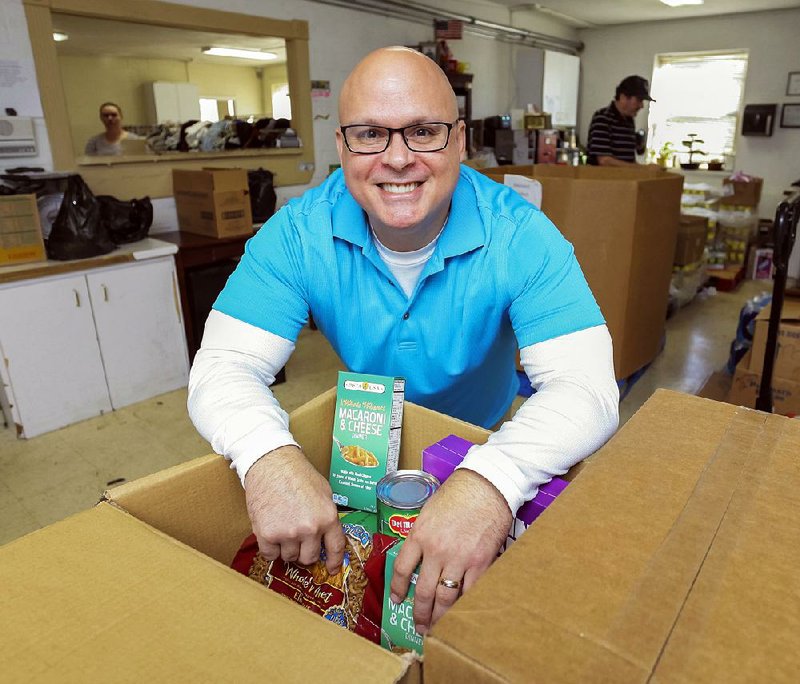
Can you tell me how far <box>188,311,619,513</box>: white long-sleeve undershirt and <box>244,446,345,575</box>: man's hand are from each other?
3 cm

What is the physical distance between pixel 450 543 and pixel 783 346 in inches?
91.1

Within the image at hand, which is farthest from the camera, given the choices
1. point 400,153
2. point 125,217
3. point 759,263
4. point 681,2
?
point 681,2

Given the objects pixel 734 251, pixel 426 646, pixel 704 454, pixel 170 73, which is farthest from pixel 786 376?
pixel 170 73

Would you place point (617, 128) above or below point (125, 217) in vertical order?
above

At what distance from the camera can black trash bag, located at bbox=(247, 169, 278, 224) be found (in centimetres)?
425

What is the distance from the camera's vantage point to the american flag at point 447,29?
19.4 ft

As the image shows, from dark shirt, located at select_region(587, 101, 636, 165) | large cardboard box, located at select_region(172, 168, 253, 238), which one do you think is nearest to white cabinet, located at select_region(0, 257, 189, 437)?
large cardboard box, located at select_region(172, 168, 253, 238)

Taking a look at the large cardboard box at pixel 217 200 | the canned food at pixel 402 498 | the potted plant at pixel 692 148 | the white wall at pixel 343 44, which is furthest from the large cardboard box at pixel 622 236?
the potted plant at pixel 692 148

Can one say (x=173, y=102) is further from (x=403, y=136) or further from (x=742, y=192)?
(x=403, y=136)

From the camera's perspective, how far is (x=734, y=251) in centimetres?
596

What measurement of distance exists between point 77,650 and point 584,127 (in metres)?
9.48

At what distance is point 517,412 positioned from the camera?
0.93 m

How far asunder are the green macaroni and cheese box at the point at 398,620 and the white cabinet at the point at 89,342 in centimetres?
285

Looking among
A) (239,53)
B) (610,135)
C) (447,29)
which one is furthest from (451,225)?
(239,53)
